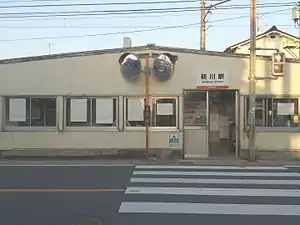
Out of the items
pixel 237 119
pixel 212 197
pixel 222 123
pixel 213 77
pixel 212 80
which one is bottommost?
pixel 212 197

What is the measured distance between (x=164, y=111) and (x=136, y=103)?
43.5 inches

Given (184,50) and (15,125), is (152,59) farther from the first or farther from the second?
(15,125)

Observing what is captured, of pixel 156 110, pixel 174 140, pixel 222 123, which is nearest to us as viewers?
pixel 174 140

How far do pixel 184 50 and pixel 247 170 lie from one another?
568cm

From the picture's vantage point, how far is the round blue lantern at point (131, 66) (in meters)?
17.2

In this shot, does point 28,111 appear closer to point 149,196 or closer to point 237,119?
point 237,119

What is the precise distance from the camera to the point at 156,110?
17.9m

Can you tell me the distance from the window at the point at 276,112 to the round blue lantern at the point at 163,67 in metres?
3.27

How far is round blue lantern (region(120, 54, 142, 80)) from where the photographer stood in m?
17.2

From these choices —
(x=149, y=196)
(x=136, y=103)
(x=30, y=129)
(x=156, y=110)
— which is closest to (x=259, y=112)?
(x=156, y=110)

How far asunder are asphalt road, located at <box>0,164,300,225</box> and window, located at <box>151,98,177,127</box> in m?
3.80

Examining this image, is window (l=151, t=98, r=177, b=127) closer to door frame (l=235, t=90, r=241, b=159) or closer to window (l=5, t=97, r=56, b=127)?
door frame (l=235, t=90, r=241, b=159)

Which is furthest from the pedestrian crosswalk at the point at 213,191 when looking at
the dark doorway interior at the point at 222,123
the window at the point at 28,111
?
the window at the point at 28,111

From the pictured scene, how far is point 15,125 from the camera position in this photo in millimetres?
18281
